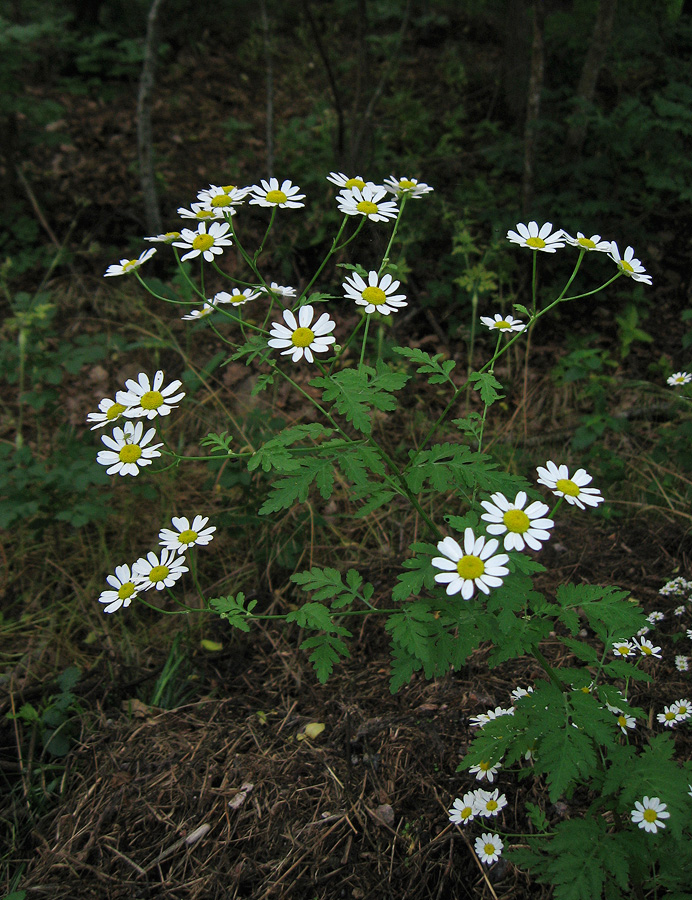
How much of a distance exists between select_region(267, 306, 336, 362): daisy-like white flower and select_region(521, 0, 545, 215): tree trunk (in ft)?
8.53

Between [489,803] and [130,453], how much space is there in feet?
3.92

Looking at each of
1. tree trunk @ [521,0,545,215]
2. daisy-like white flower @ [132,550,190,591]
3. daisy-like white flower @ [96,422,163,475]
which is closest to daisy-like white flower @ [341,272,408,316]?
daisy-like white flower @ [96,422,163,475]

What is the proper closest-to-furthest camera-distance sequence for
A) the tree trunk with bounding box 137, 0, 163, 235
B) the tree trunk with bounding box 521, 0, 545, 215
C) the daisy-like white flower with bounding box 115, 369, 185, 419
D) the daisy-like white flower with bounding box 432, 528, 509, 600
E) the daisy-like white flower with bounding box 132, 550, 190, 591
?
the daisy-like white flower with bounding box 432, 528, 509, 600 → the daisy-like white flower with bounding box 115, 369, 185, 419 → the daisy-like white flower with bounding box 132, 550, 190, 591 → the tree trunk with bounding box 521, 0, 545, 215 → the tree trunk with bounding box 137, 0, 163, 235

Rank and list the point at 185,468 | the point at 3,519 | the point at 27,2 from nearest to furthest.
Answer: the point at 3,519 < the point at 185,468 < the point at 27,2

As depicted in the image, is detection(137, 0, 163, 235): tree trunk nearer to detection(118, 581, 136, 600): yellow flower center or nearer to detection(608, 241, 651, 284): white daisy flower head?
detection(118, 581, 136, 600): yellow flower center

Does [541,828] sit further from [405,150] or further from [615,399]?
[405,150]

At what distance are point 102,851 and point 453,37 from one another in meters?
6.43

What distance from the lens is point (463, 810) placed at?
1468 mm

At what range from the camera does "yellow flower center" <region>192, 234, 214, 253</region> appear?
1.44 meters

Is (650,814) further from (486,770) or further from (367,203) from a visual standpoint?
(367,203)

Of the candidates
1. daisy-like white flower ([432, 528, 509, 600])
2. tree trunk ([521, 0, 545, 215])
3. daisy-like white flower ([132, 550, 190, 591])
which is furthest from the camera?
tree trunk ([521, 0, 545, 215])

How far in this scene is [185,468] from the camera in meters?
2.85

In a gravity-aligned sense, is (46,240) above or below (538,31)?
below

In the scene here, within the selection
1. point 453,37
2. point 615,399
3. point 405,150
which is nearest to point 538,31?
point 405,150
